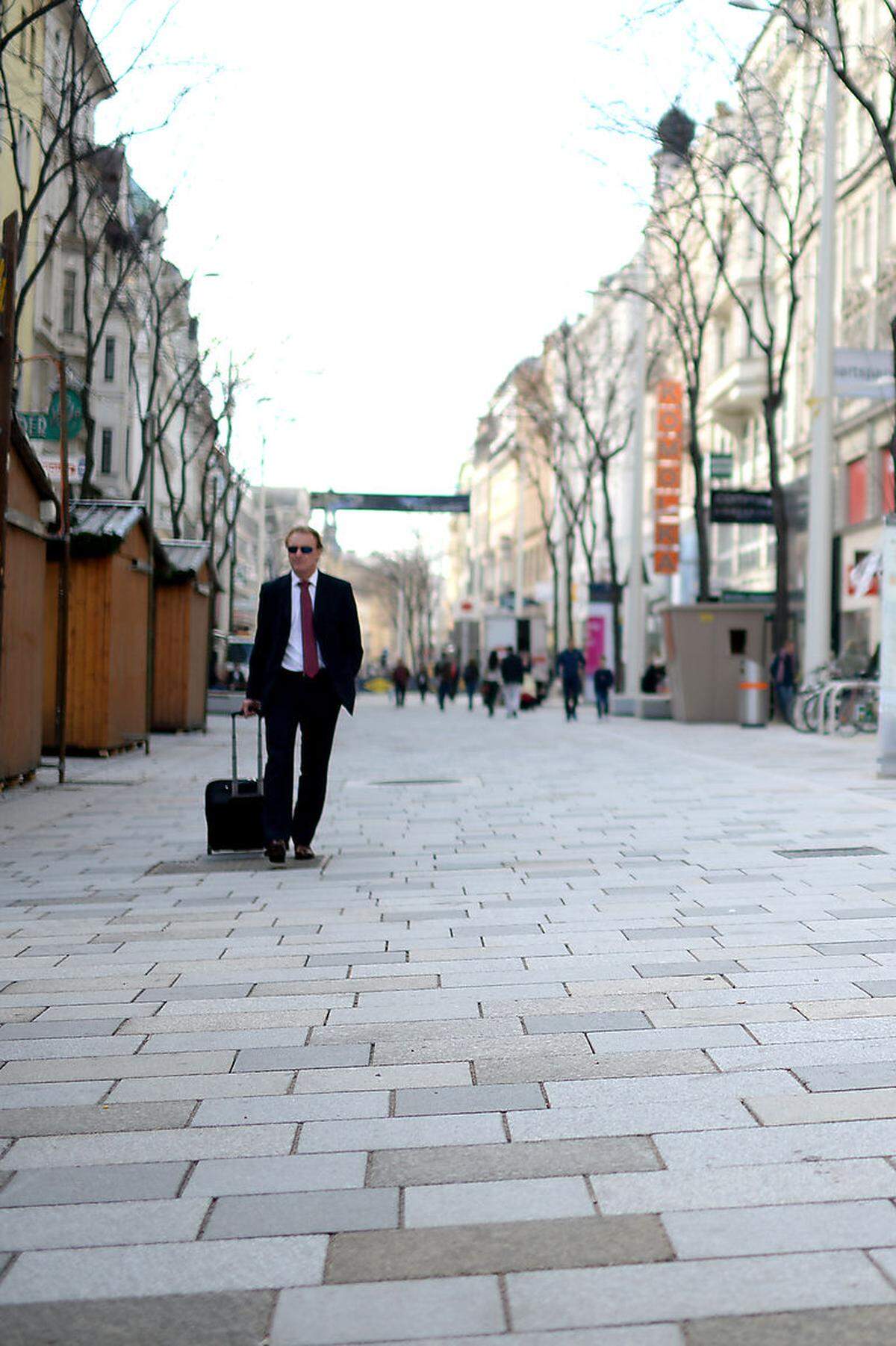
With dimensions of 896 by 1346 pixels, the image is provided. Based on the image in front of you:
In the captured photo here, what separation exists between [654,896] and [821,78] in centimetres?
2329

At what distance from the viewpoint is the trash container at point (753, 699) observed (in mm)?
29234

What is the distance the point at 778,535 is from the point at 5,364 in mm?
20981

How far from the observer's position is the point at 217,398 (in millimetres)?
36625

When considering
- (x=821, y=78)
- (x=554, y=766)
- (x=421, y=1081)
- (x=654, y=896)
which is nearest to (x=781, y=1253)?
(x=421, y=1081)

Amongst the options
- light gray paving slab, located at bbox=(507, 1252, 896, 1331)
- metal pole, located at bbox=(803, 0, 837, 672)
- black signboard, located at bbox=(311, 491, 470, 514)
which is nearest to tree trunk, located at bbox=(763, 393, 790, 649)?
metal pole, located at bbox=(803, 0, 837, 672)

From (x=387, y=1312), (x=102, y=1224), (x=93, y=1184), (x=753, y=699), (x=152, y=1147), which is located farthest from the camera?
(x=753, y=699)

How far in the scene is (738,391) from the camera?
44.8 m

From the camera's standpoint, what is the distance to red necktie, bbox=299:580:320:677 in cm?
873

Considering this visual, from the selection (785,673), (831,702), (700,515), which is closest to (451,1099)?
(831,702)

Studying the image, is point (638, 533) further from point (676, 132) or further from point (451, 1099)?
point (451, 1099)

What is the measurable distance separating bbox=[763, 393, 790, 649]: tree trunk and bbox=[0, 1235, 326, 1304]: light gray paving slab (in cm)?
2752

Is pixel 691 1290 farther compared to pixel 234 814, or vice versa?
pixel 234 814

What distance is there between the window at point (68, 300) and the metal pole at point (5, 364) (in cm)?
3324

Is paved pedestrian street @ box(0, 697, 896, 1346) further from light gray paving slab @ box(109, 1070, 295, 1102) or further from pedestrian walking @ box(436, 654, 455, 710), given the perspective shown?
pedestrian walking @ box(436, 654, 455, 710)
